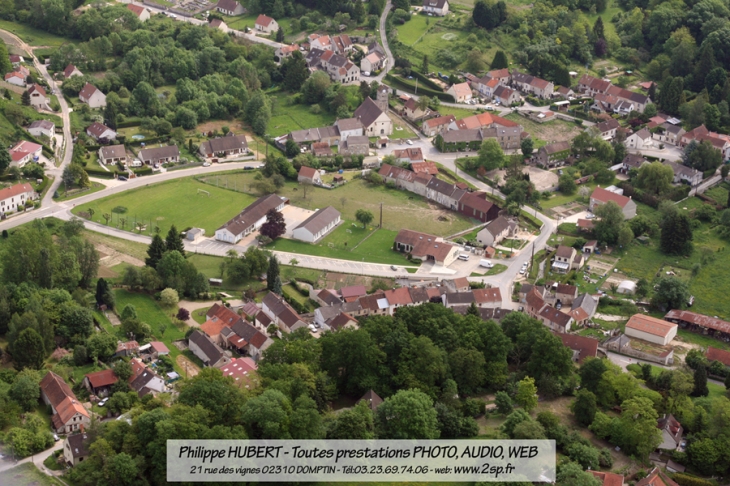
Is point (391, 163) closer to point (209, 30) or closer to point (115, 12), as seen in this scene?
point (209, 30)

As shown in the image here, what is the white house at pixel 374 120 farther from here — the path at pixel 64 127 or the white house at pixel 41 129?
the white house at pixel 41 129

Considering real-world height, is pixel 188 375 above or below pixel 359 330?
below

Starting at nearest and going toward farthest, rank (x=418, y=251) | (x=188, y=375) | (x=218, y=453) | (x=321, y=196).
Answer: (x=218, y=453)
(x=188, y=375)
(x=418, y=251)
(x=321, y=196)

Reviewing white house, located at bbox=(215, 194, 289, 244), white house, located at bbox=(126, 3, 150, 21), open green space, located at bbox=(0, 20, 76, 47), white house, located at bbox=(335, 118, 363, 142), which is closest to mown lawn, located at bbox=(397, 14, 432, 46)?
white house, located at bbox=(335, 118, 363, 142)

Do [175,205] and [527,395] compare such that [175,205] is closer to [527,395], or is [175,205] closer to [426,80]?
[426,80]

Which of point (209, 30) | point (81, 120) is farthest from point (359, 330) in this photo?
point (209, 30)

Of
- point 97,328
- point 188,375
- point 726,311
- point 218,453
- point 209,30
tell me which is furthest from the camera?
point 209,30

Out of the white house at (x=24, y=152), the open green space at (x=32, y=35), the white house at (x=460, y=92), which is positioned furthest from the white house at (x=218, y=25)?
the white house at (x=24, y=152)

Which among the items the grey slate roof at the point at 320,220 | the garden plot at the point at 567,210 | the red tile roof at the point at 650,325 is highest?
the red tile roof at the point at 650,325
